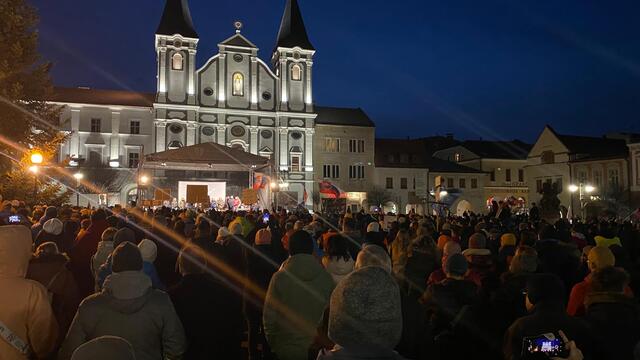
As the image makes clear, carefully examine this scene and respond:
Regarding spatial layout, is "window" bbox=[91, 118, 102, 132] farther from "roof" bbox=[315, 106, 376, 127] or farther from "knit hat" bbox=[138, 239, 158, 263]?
"knit hat" bbox=[138, 239, 158, 263]

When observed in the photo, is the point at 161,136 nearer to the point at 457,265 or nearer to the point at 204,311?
the point at 204,311

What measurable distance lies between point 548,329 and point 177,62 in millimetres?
52264

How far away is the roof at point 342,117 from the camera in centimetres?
5825

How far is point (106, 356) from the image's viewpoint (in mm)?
2145

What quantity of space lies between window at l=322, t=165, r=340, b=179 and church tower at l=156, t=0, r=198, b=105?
588 inches

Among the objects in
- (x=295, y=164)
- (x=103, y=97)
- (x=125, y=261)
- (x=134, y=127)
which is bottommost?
(x=125, y=261)

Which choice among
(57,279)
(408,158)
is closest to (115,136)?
(408,158)

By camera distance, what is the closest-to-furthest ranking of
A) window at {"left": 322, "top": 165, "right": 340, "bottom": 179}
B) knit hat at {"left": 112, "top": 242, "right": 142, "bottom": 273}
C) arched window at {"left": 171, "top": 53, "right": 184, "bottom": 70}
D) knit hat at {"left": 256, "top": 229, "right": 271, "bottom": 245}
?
1. knit hat at {"left": 112, "top": 242, "right": 142, "bottom": 273}
2. knit hat at {"left": 256, "top": 229, "right": 271, "bottom": 245}
3. arched window at {"left": 171, "top": 53, "right": 184, "bottom": 70}
4. window at {"left": 322, "top": 165, "right": 340, "bottom": 179}

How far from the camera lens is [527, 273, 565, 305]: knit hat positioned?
3.65 metres

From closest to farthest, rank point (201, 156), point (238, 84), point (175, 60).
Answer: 1. point (201, 156)
2. point (175, 60)
3. point (238, 84)

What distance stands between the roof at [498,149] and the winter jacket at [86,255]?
57971 millimetres

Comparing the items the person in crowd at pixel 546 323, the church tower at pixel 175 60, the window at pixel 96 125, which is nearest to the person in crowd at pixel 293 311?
the person in crowd at pixel 546 323

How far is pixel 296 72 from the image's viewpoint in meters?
55.9

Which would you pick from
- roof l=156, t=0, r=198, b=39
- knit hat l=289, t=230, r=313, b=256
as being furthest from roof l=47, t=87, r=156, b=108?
knit hat l=289, t=230, r=313, b=256
